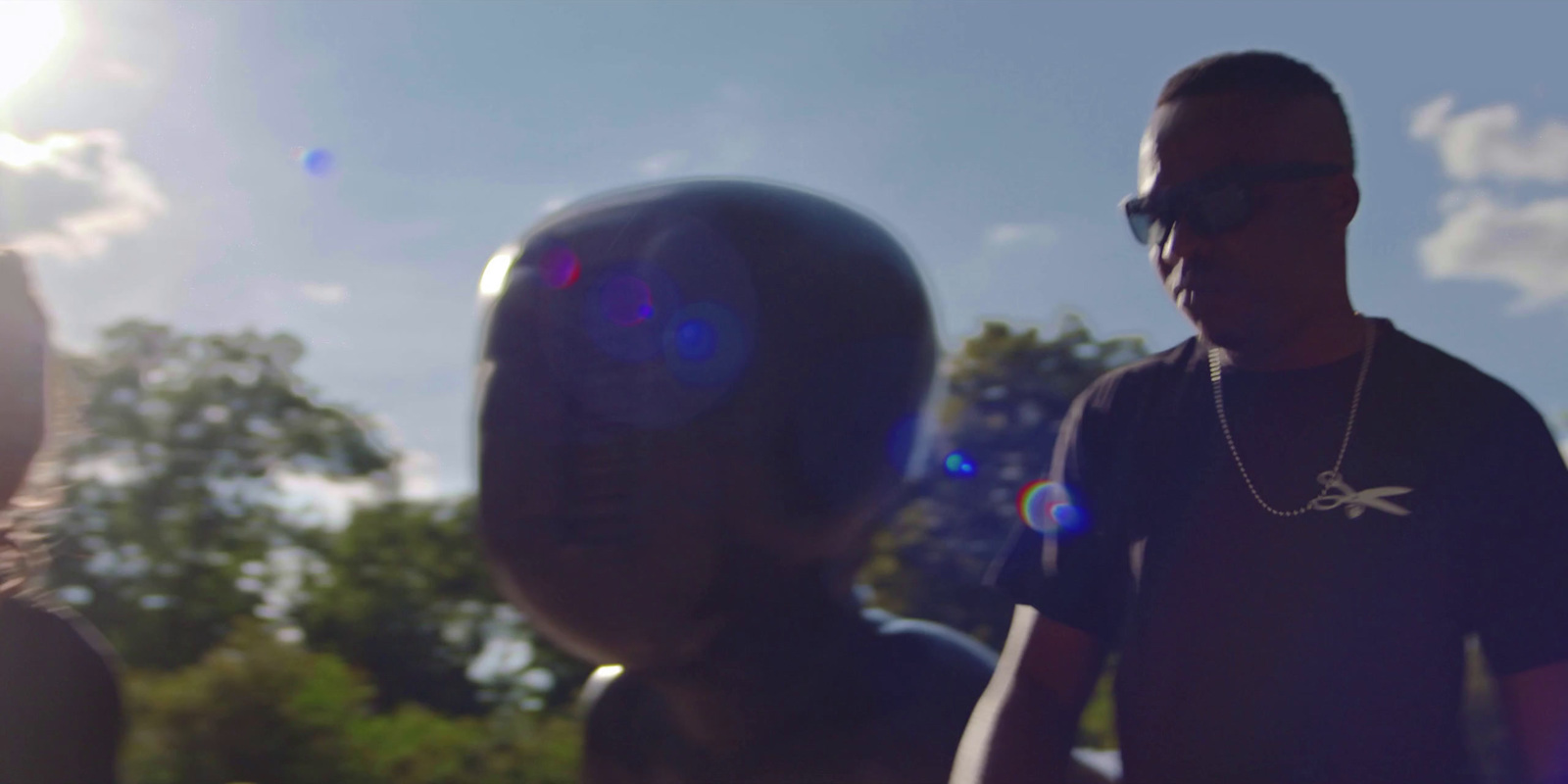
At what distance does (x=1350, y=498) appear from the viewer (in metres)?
1.55

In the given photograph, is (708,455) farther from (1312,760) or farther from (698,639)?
(1312,760)

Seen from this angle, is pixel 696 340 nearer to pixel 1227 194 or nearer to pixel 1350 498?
pixel 1227 194

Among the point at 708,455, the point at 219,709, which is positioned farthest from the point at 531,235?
the point at 219,709

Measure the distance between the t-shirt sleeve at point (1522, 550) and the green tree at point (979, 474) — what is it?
2.05 ft

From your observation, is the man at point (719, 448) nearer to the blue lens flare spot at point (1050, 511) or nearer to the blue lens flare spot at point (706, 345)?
the blue lens flare spot at point (706, 345)

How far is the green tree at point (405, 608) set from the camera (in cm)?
940

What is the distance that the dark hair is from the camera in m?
1.64

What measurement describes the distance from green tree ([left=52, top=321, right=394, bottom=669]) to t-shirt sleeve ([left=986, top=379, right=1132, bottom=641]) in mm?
13905

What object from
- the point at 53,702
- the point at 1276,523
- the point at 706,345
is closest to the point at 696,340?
the point at 706,345

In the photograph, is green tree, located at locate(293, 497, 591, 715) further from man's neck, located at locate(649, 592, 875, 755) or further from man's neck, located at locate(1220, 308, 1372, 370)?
man's neck, located at locate(1220, 308, 1372, 370)

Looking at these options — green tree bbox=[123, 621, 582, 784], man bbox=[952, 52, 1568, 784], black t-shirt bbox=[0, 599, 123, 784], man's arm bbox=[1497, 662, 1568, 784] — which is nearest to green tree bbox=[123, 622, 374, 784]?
green tree bbox=[123, 621, 582, 784]

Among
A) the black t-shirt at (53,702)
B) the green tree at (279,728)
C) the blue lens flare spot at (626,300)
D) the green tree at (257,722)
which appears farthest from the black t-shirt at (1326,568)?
the green tree at (257,722)

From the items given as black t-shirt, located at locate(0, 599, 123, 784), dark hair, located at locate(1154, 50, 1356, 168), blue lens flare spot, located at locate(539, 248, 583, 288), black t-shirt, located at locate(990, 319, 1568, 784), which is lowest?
black t-shirt, located at locate(0, 599, 123, 784)

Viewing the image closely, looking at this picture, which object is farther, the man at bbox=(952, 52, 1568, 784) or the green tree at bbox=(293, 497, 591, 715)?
the green tree at bbox=(293, 497, 591, 715)
